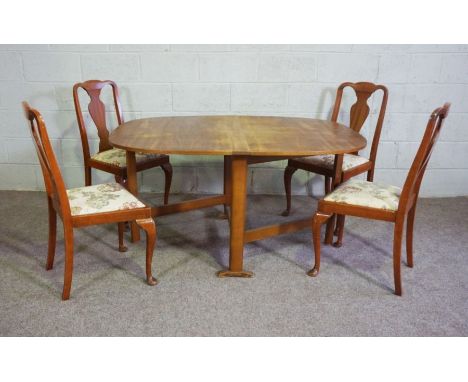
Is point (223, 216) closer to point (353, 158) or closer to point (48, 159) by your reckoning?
point (353, 158)

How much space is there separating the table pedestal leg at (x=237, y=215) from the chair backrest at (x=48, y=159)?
77 cm

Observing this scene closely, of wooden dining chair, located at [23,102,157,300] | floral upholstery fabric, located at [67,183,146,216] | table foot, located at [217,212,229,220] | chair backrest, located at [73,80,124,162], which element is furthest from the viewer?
table foot, located at [217,212,229,220]

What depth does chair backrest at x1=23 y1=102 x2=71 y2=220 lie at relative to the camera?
170cm

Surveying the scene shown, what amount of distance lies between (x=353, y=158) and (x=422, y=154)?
2.94 feet

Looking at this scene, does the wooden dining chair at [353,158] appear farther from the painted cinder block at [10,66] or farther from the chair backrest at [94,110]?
the painted cinder block at [10,66]

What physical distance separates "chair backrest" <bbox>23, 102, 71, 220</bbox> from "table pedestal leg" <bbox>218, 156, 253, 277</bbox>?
768 millimetres

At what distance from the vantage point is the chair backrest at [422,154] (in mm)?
1767

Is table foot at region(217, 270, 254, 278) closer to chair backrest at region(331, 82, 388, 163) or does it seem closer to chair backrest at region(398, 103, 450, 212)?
chair backrest at region(398, 103, 450, 212)

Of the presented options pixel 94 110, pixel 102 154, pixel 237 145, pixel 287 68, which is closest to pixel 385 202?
pixel 237 145

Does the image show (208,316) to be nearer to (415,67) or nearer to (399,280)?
(399,280)

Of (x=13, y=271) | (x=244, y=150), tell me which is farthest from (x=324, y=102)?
(x=13, y=271)

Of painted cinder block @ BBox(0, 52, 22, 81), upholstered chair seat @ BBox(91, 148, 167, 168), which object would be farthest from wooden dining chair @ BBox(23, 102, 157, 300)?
painted cinder block @ BBox(0, 52, 22, 81)

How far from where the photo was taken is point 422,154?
71.7 inches

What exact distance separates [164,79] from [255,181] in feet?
3.52
